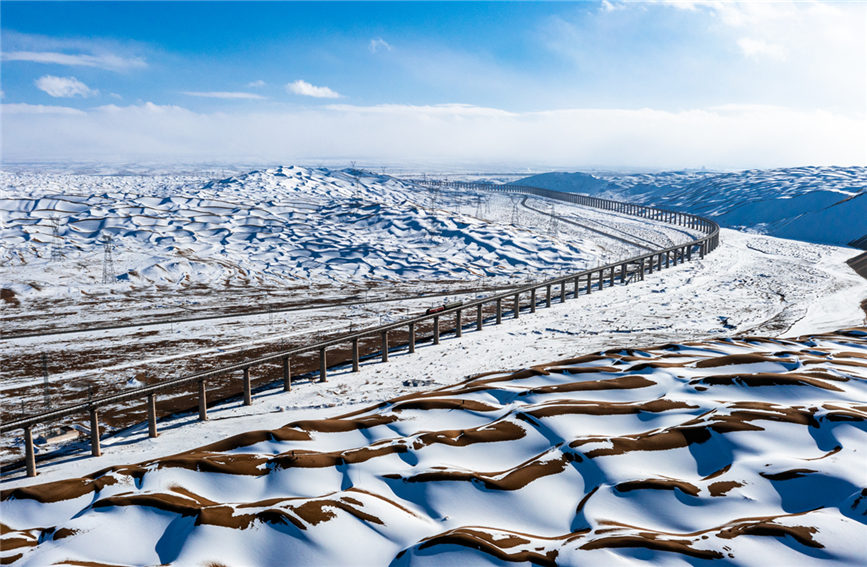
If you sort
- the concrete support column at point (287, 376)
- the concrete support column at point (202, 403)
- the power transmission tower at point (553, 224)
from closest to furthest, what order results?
the concrete support column at point (202, 403) < the concrete support column at point (287, 376) < the power transmission tower at point (553, 224)

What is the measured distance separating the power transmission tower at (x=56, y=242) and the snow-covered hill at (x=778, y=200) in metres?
56.9

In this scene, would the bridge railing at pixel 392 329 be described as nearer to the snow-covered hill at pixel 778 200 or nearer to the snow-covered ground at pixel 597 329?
the snow-covered ground at pixel 597 329

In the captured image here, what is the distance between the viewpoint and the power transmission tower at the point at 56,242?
3195 centimetres

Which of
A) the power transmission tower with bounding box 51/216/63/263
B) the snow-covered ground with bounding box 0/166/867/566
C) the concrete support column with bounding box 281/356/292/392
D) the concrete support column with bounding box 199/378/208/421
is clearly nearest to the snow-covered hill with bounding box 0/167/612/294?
the power transmission tower with bounding box 51/216/63/263

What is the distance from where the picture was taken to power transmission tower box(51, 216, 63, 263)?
31953 mm

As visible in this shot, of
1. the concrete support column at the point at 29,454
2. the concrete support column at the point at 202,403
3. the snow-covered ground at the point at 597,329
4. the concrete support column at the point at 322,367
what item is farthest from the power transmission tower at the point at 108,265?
the concrete support column at the point at 29,454

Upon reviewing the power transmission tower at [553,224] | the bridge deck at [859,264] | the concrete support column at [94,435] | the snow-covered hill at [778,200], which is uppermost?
the snow-covered hill at [778,200]

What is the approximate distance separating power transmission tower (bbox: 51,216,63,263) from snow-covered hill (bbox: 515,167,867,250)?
56.9 m

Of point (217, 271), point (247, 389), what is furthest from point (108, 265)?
point (247, 389)

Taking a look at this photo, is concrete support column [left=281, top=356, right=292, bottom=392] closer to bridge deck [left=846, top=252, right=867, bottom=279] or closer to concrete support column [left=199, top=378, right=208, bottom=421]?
concrete support column [left=199, top=378, right=208, bottom=421]

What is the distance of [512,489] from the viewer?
27.0 feet

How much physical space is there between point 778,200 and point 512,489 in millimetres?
66114

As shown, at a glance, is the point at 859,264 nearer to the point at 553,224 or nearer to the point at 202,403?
the point at 553,224

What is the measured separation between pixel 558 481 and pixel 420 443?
2494 millimetres
